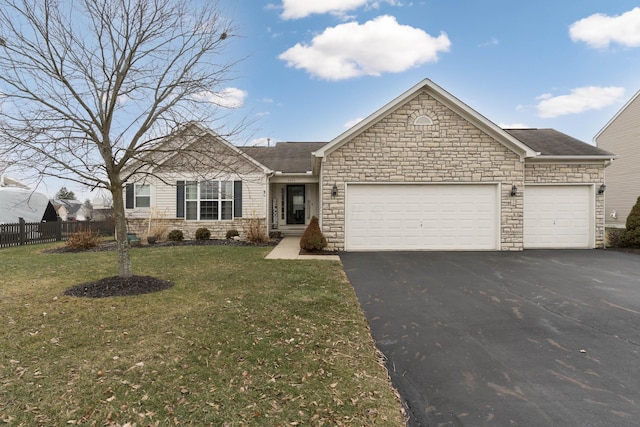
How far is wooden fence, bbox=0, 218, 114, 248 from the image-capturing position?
13.7 m

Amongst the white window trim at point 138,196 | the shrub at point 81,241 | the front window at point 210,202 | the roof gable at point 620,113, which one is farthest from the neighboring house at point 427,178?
the roof gable at point 620,113

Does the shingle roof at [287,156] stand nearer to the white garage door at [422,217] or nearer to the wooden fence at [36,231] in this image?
the white garage door at [422,217]

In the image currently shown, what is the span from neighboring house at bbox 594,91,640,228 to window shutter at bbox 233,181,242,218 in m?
19.7

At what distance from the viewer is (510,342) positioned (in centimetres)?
427

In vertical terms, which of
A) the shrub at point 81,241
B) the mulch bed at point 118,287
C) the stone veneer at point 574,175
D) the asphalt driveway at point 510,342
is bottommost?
the asphalt driveway at point 510,342

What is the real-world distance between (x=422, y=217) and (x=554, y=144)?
22.0 feet

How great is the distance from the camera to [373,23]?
1348 centimetres

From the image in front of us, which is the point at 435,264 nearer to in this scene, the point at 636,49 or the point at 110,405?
the point at 110,405

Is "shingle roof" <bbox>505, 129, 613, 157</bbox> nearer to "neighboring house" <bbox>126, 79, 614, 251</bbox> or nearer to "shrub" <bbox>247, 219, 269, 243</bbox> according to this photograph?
"neighboring house" <bbox>126, 79, 614, 251</bbox>

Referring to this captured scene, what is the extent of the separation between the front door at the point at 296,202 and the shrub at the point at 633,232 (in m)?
13.4

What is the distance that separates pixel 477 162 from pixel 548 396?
9.93 metres

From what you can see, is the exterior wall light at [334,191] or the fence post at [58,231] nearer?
the exterior wall light at [334,191]

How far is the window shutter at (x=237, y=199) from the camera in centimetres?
1505

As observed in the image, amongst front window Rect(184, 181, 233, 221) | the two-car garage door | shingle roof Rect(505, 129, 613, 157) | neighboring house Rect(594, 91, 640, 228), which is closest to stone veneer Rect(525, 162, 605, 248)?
shingle roof Rect(505, 129, 613, 157)
